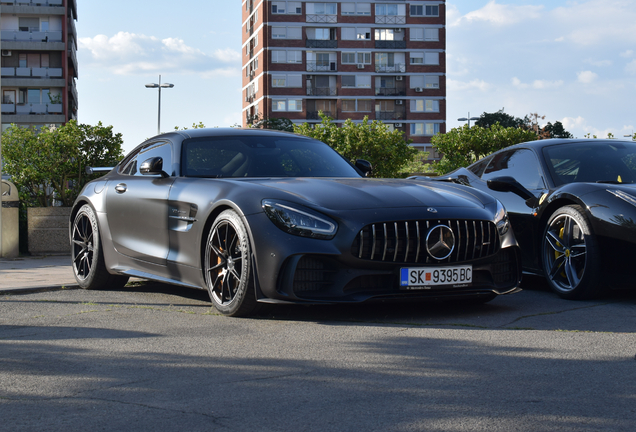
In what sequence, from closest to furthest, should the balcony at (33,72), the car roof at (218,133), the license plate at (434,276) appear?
the license plate at (434,276) → the car roof at (218,133) → the balcony at (33,72)

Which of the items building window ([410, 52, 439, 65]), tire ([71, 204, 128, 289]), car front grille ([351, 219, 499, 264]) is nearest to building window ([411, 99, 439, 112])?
building window ([410, 52, 439, 65])

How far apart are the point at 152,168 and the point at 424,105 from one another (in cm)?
8354

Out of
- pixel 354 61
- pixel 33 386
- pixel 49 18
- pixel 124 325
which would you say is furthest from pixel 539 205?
pixel 354 61

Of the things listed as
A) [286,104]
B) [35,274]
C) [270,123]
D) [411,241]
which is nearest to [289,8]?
[286,104]

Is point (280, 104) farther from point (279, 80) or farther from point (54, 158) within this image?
point (54, 158)

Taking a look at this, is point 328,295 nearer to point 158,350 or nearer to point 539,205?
point 158,350

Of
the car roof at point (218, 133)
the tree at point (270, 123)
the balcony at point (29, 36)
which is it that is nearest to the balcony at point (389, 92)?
the tree at point (270, 123)

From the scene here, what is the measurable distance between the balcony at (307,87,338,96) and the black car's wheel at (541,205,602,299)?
265ft

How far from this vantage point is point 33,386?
358 cm

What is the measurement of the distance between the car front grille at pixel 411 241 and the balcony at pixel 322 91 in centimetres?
8186

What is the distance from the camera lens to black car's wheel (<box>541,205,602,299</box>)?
19.9 ft

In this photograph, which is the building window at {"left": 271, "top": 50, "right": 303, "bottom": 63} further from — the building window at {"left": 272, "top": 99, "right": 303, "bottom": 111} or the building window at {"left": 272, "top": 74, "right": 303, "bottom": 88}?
the building window at {"left": 272, "top": 99, "right": 303, "bottom": 111}

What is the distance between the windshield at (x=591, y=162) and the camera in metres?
6.90

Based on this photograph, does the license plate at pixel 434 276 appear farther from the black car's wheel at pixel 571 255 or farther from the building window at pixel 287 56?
the building window at pixel 287 56
